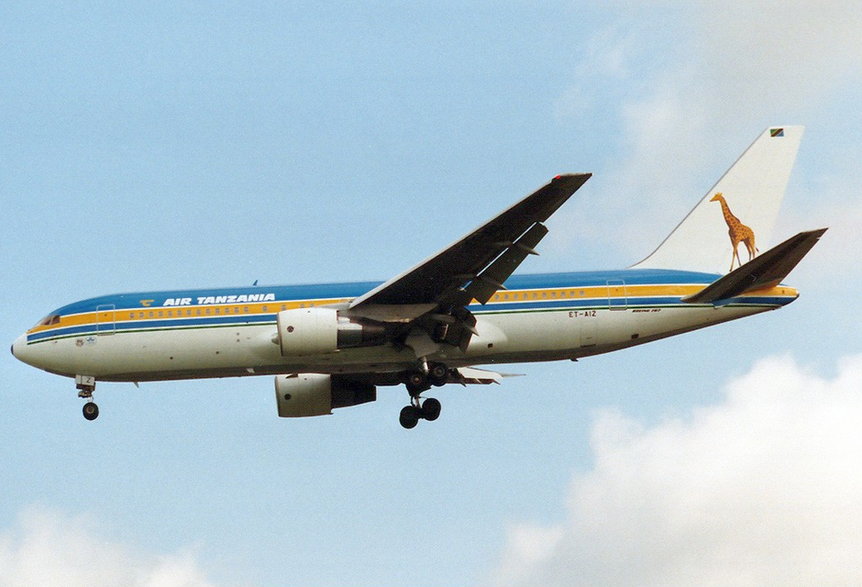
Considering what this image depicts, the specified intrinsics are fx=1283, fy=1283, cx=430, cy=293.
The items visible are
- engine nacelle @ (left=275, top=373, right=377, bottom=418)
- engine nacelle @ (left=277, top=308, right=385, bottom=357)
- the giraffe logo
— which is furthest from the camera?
engine nacelle @ (left=275, top=373, right=377, bottom=418)

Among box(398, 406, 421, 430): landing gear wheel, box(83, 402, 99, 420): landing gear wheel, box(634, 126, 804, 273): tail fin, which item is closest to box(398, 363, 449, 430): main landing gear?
box(398, 406, 421, 430): landing gear wheel

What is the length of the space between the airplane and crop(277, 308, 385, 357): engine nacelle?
3 centimetres

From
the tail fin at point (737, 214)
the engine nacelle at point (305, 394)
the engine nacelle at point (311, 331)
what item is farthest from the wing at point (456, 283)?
the tail fin at point (737, 214)

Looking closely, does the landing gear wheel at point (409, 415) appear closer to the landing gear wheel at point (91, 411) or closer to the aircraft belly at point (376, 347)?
the aircraft belly at point (376, 347)

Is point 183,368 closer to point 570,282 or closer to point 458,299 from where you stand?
point 458,299

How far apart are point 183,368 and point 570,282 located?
396 inches

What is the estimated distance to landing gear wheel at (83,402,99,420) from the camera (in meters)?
33.5

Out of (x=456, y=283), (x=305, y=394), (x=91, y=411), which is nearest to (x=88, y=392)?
(x=91, y=411)

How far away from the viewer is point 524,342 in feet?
105

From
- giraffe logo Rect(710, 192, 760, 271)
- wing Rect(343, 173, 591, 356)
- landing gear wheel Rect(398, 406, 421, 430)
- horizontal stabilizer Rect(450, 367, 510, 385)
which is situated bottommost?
landing gear wheel Rect(398, 406, 421, 430)

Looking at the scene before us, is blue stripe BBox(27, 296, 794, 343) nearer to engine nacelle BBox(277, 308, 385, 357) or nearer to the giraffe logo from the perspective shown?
engine nacelle BBox(277, 308, 385, 357)

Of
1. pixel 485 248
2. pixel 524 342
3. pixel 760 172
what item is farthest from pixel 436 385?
pixel 760 172

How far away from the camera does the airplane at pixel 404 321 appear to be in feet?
101

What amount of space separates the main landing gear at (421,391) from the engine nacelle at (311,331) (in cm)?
290
